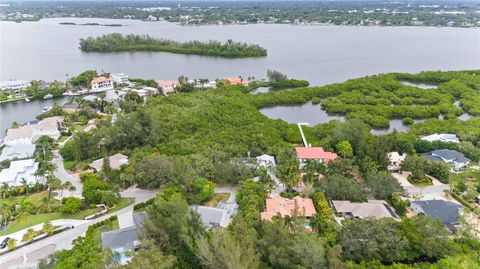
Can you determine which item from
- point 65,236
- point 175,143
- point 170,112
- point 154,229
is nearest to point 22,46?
point 170,112

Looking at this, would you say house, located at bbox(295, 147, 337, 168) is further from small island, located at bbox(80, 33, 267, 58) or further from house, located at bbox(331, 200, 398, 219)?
small island, located at bbox(80, 33, 267, 58)

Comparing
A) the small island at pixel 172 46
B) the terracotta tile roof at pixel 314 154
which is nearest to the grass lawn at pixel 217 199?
the terracotta tile roof at pixel 314 154

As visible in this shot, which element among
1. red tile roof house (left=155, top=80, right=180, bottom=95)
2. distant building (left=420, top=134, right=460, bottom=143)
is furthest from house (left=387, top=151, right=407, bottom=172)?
red tile roof house (left=155, top=80, right=180, bottom=95)

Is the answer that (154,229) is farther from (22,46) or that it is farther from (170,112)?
(22,46)

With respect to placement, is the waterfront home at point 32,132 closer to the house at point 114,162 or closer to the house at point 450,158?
the house at point 114,162

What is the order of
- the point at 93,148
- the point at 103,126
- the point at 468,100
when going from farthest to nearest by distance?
the point at 468,100
the point at 103,126
the point at 93,148

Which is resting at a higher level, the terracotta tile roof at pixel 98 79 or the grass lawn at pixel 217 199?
the terracotta tile roof at pixel 98 79
